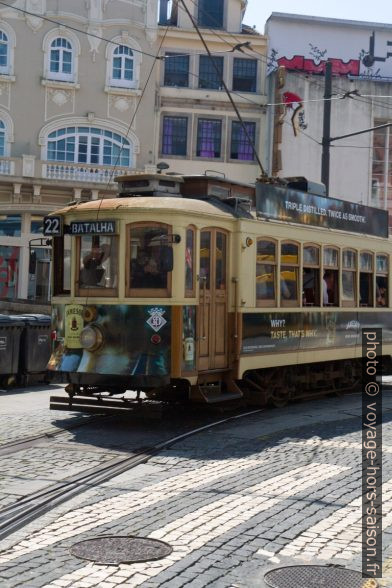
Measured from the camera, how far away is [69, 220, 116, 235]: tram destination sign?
458 inches

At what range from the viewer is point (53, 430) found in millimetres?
11492

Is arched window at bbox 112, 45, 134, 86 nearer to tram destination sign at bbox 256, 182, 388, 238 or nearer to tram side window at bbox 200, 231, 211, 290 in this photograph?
tram destination sign at bbox 256, 182, 388, 238

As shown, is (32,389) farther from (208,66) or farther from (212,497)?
(208,66)

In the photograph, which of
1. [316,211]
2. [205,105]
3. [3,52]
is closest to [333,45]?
[205,105]

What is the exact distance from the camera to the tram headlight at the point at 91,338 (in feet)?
37.7

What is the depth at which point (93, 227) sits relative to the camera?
38.7ft

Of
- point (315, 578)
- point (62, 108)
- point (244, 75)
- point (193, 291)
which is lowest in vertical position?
point (315, 578)

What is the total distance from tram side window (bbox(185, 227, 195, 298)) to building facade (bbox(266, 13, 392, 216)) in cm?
2625

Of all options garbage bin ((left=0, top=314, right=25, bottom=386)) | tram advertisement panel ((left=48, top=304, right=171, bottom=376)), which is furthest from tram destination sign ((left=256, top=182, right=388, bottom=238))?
garbage bin ((left=0, top=314, right=25, bottom=386))

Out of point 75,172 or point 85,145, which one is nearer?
point 75,172

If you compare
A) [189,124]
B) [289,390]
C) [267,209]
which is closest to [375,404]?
[289,390]

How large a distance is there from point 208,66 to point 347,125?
688 cm

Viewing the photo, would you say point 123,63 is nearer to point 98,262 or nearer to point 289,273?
point 289,273

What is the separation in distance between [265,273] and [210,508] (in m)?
6.22
